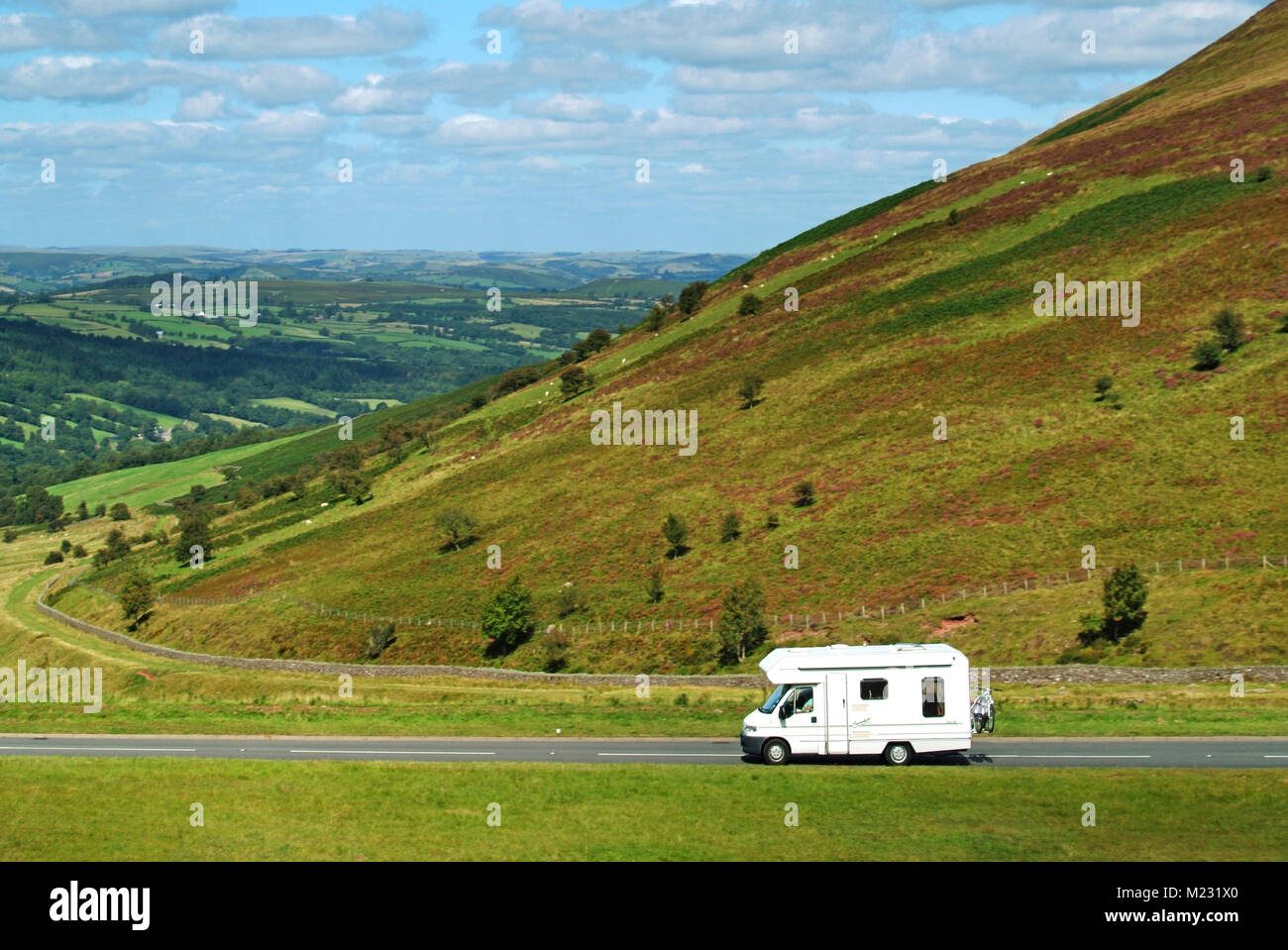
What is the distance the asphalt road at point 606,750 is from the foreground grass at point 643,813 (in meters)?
2.25

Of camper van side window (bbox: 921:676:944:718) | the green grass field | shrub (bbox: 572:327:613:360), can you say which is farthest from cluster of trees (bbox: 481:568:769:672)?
the green grass field

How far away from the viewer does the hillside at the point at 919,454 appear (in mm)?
59969

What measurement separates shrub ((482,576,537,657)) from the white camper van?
112 ft

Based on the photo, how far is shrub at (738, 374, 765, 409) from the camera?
95000 mm

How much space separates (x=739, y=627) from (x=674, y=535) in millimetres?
15772

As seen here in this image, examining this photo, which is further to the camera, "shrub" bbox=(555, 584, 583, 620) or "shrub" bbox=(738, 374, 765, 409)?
"shrub" bbox=(738, 374, 765, 409)

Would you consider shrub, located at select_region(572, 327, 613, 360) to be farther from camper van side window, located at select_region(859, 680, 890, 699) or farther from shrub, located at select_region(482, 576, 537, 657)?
camper van side window, located at select_region(859, 680, 890, 699)

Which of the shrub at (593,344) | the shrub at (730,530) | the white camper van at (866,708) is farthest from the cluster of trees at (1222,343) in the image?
the shrub at (593,344)

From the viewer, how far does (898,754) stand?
29875 mm

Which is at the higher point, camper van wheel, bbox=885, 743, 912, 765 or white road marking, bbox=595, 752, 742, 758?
camper van wheel, bbox=885, 743, 912, 765

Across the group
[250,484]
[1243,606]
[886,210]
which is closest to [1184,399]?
[1243,606]

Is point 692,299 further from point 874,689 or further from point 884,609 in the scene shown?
point 874,689

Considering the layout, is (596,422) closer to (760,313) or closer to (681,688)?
(760,313)

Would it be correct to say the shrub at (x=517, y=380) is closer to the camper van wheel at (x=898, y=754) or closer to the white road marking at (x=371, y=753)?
the white road marking at (x=371, y=753)
